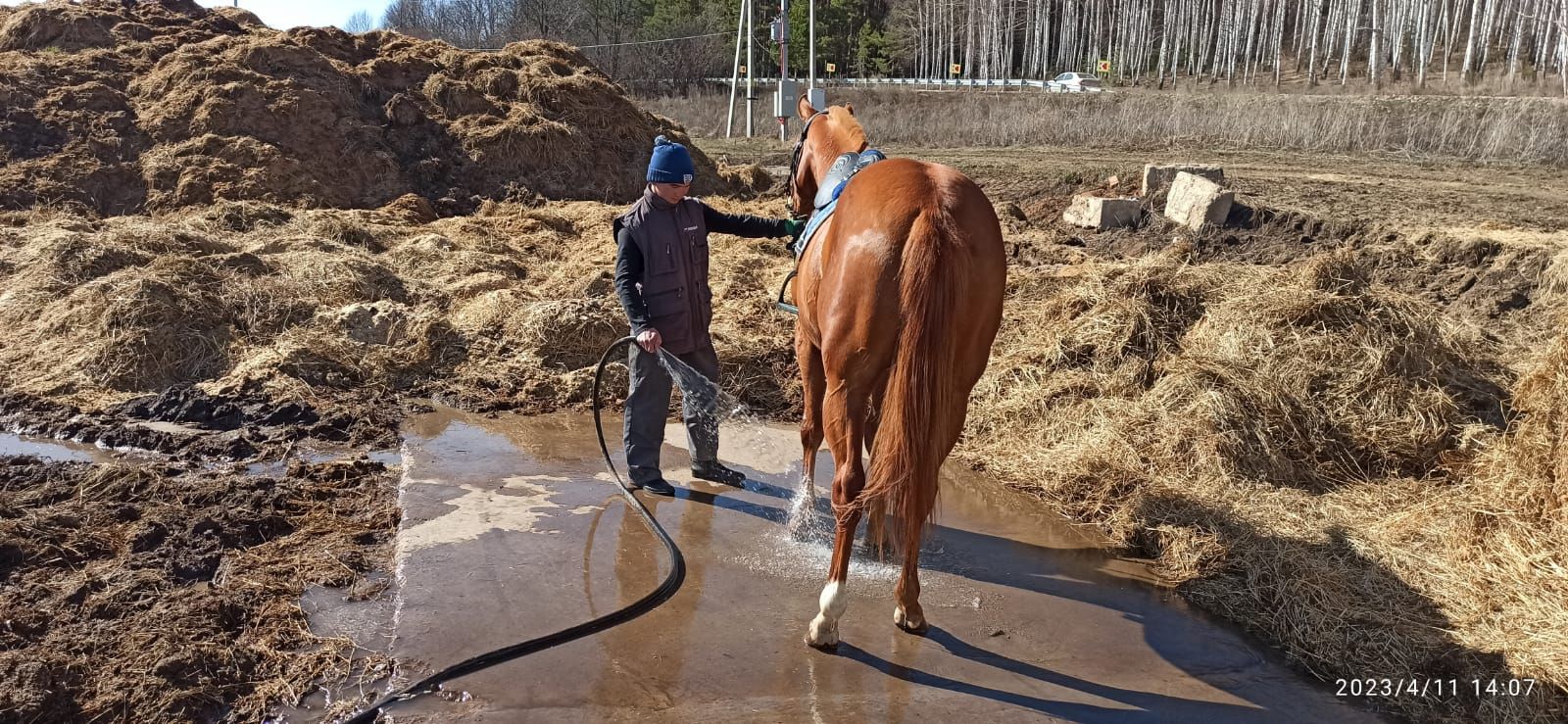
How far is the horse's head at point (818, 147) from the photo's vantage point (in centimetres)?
504

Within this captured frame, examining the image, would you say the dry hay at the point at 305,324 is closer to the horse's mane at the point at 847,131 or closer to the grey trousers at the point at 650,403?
the grey trousers at the point at 650,403

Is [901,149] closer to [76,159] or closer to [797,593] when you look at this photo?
[76,159]

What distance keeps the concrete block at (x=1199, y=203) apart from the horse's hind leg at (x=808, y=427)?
26.1 feet

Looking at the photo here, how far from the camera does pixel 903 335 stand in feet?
11.2

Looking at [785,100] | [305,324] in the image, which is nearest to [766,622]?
[305,324]

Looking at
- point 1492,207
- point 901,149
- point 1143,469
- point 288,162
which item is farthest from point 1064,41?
point 1143,469

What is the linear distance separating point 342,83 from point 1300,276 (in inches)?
506

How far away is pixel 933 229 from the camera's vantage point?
3434mm

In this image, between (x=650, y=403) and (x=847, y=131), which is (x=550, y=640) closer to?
(x=650, y=403)

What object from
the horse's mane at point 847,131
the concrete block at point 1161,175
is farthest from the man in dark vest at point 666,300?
the concrete block at point 1161,175

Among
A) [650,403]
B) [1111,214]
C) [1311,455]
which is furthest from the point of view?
[1111,214]

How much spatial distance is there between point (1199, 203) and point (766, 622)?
9.29 m

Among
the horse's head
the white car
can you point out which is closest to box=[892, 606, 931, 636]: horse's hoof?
the horse's head

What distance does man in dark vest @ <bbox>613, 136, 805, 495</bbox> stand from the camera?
196 inches
